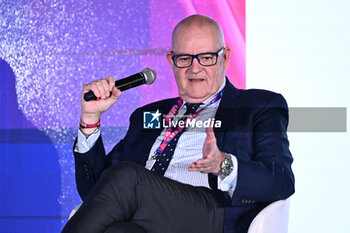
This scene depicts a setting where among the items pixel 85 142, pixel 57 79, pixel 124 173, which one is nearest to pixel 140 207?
pixel 124 173

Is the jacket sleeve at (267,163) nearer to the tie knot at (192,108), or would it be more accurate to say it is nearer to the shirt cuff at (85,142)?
the tie knot at (192,108)

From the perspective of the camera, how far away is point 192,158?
7.19 feet

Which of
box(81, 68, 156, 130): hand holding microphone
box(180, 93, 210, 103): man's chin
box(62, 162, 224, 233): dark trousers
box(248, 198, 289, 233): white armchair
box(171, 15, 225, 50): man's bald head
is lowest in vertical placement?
box(248, 198, 289, 233): white armchair

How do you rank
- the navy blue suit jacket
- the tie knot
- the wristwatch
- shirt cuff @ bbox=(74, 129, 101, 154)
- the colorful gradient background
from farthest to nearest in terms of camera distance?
1. the colorful gradient background
2. the tie knot
3. shirt cuff @ bbox=(74, 129, 101, 154)
4. the navy blue suit jacket
5. the wristwatch

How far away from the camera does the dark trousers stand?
1.60 metres

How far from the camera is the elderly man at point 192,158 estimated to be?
1.66 m


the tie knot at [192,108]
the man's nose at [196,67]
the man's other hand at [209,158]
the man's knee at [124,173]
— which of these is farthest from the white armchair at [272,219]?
the man's nose at [196,67]

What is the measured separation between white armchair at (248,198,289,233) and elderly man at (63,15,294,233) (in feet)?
0.18

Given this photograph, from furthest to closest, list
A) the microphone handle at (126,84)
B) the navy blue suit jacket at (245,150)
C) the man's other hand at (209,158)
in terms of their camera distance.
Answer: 1. the microphone handle at (126,84)
2. the navy blue suit jacket at (245,150)
3. the man's other hand at (209,158)

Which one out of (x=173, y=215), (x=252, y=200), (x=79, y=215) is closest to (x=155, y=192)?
(x=173, y=215)

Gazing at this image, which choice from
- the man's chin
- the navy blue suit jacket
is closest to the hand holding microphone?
the navy blue suit jacket

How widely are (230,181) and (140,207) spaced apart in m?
0.37

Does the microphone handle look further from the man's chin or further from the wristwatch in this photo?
the wristwatch

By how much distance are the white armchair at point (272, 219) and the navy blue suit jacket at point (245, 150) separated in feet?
0.18
